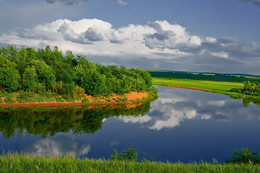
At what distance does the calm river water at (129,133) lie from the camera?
73.3ft

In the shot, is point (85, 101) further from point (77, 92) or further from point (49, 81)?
point (49, 81)

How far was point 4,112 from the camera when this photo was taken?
3622 centimetres

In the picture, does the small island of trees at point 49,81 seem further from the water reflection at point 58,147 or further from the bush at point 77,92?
the water reflection at point 58,147

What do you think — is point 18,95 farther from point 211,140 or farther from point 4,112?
point 211,140

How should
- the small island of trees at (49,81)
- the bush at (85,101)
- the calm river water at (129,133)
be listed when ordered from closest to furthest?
1. the calm river water at (129,133)
2. the small island of trees at (49,81)
3. the bush at (85,101)

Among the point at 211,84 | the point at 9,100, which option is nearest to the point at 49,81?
the point at 9,100

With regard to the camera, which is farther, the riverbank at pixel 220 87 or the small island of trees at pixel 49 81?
the riverbank at pixel 220 87

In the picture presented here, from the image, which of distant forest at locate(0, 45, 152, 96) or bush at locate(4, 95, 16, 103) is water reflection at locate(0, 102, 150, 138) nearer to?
bush at locate(4, 95, 16, 103)

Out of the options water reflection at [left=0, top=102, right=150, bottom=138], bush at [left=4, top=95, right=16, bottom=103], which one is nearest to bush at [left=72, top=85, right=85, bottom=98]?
water reflection at [left=0, top=102, right=150, bottom=138]

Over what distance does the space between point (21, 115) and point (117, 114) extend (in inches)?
770

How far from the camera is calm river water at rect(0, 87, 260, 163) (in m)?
22.3

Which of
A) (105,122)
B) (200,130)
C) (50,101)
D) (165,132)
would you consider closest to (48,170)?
(165,132)

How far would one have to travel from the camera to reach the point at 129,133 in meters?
29.4

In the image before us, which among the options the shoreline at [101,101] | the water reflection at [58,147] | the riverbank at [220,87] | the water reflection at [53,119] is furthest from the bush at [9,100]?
the riverbank at [220,87]
